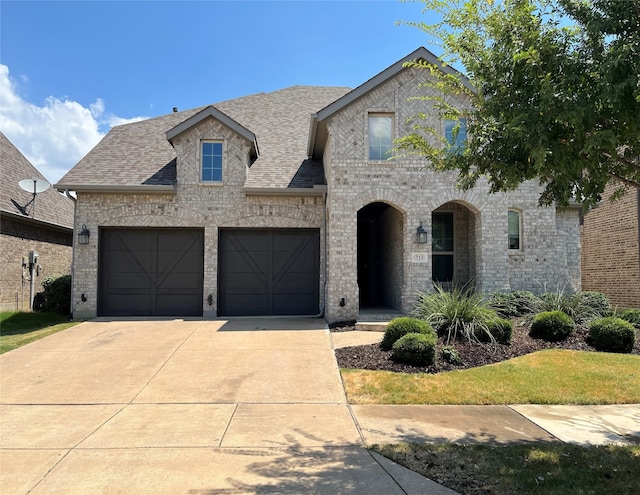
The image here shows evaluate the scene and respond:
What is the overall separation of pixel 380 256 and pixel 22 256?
1239cm

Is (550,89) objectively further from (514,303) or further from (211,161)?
(211,161)

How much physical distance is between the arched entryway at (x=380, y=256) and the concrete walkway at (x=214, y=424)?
5.04m

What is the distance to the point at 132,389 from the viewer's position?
21.7ft

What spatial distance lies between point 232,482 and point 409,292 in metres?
8.68

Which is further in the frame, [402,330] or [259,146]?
[259,146]

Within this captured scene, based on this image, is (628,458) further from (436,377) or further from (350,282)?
(350,282)

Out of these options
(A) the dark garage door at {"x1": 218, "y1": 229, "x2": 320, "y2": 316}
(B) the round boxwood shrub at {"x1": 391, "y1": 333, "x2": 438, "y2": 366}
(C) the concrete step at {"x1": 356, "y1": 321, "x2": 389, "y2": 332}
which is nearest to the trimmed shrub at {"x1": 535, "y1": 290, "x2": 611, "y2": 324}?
(C) the concrete step at {"x1": 356, "y1": 321, "x2": 389, "y2": 332}

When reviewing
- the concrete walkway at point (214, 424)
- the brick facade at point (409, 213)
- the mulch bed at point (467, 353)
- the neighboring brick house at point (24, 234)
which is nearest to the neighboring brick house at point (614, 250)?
the brick facade at point (409, 213)

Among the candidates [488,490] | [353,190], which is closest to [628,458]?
[488,490]

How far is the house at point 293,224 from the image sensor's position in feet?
38.9

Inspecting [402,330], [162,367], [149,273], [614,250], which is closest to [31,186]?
[149,273]

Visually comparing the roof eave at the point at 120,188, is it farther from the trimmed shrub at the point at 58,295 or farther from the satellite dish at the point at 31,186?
the trimmed shrub at the point at 58,295

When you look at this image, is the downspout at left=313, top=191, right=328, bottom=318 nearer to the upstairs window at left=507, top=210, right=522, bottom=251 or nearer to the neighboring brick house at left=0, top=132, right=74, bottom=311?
the upstairs window at left=507, top=210, right=522, bottom=251

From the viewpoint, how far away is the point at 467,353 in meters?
8.25
